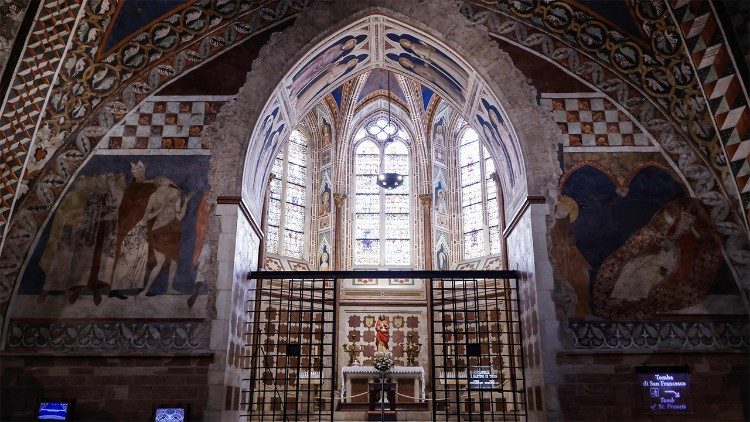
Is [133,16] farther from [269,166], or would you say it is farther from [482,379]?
[482,379]

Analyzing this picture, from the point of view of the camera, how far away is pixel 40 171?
9734 mm

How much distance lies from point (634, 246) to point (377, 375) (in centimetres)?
687

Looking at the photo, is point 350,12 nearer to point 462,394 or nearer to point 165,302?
point 165,302

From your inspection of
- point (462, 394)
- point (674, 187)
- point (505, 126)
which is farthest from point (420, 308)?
point (674, 187)

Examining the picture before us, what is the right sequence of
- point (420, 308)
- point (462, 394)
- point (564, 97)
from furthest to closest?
1. point (420, 308)
2. point (462, 394)
3. point (564, 97)

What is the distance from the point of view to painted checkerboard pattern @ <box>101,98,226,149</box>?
33.4ft

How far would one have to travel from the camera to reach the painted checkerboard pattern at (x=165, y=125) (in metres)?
10.2

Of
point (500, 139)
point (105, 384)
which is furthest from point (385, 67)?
point (105, 384)

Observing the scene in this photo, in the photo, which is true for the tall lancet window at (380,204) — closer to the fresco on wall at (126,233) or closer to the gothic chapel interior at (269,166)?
the gothic chapel interior at (269,166)

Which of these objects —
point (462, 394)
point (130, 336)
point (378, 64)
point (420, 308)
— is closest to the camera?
point (130, 336)

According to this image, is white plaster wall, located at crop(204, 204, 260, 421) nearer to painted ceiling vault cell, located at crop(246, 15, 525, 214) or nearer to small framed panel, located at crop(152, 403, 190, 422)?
small framed panel, located at crop(152, 403, 190, 422)

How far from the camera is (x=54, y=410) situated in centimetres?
870

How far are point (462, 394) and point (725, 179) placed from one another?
25.9ft

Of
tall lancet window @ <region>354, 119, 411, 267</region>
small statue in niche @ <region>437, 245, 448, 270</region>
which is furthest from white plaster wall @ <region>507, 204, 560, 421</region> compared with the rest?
tall lancet window @ <region>354, 119, 411, 267</region>
